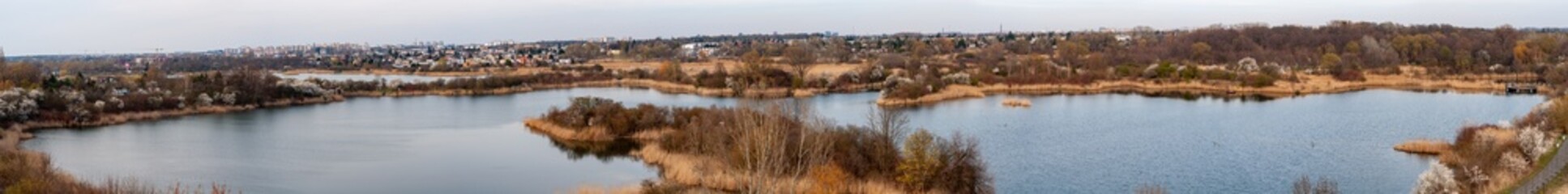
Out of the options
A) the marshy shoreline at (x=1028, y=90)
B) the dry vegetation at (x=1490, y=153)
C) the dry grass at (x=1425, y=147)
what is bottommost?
the marshy shoreline at (x=1028, y=90)

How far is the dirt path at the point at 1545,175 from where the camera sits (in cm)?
1372

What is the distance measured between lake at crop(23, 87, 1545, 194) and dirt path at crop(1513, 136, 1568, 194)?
5.75 ft

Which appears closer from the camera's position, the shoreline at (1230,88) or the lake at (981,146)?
the lake at (981,146)

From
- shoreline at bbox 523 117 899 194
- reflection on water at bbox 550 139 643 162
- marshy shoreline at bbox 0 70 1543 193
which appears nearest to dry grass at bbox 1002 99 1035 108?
marshy shoreline at bbox 0 70 1543 193

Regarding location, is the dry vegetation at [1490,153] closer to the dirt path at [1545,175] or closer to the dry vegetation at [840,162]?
the dirt path at [1545,175]

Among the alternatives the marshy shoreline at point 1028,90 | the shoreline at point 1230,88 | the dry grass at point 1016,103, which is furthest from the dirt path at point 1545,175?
the shoreline at point 1230,88

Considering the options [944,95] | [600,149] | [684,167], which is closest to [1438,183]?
[684,167]

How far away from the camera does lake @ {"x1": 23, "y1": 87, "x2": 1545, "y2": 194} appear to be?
18.3m

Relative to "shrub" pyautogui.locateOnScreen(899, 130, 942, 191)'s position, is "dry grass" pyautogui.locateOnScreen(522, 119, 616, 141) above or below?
below

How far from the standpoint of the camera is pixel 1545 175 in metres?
14.6

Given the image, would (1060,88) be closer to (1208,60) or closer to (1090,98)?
(1090,98)

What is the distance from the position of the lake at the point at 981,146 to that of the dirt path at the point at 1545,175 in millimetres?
1754

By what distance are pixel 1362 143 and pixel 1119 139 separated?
413cm

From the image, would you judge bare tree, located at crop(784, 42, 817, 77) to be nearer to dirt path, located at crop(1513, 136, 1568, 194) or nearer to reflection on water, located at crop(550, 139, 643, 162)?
reflection on water, located at crop(550, 139, 643, 162)
